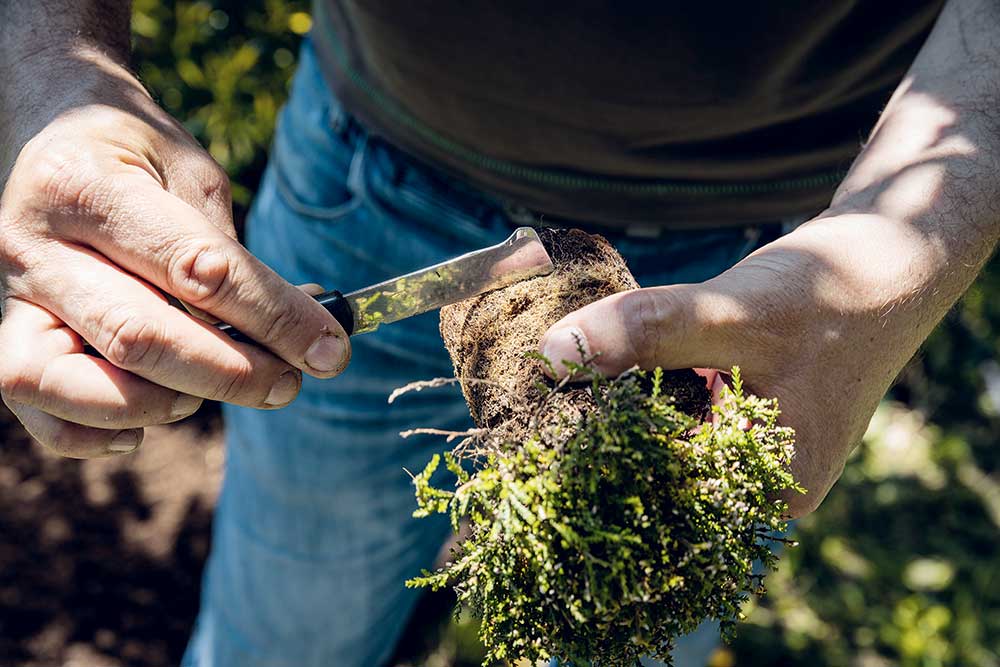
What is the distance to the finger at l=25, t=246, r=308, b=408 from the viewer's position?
62.7 inches

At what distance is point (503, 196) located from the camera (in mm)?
2467

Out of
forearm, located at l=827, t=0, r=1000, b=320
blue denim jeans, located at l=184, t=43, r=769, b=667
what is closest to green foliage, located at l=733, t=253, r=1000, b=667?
blue denim jeans, located at l=184, t=43, r=769, b=667

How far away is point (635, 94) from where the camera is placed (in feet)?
7.09

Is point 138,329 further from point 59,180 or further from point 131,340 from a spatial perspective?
point 59,180

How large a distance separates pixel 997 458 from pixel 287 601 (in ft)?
15.3

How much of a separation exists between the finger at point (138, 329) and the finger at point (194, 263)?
0.04 metres

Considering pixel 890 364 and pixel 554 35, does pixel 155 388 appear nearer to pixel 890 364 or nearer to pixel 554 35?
pixel 554 35

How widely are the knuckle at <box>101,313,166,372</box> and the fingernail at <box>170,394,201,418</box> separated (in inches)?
7.5

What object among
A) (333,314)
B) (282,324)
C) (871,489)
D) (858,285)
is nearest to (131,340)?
(282,324)

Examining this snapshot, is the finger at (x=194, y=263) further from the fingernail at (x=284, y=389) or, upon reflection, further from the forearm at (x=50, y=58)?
the forearm at (x=50, y=58)

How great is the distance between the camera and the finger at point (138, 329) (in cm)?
159

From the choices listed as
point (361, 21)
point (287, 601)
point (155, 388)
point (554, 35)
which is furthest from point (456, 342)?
point (287, 601)

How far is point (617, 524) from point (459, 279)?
0.68m

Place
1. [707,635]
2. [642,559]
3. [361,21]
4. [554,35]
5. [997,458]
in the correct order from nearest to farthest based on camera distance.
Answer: [642,559] < [554,35] < [361,21] < [707,635] < [997,458]
